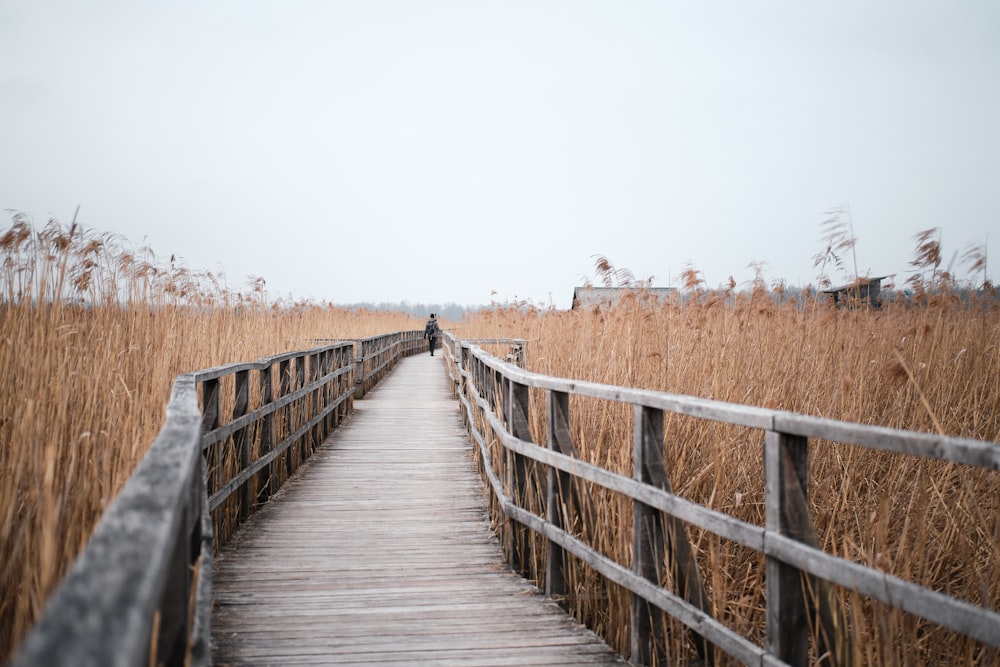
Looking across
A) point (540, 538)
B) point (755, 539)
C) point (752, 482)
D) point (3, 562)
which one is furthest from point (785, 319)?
point (3, 562)

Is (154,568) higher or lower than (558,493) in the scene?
higher

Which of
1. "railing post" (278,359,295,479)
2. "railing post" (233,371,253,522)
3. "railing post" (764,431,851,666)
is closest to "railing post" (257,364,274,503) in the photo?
"railing post" (233,371,253,522)

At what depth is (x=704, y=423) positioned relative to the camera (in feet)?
13.5

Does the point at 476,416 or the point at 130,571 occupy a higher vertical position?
the point at 130,571

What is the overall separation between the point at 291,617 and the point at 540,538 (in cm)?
152

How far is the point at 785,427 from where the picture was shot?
223 cm

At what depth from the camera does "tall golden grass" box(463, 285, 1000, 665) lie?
10.0 feet

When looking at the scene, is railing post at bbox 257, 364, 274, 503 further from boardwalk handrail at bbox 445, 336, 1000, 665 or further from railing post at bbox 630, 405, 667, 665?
railing post at bbox 630, 405, 667, 665

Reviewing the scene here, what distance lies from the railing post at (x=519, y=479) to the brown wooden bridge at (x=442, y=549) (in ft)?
0.05

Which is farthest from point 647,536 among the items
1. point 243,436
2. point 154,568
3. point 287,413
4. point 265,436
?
point 287,413

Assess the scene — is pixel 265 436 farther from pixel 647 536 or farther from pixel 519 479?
pixel 647 536

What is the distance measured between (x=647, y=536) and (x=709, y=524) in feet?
1.69

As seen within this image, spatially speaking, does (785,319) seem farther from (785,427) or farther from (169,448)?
(169,448)

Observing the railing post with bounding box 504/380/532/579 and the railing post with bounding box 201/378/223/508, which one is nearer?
the railing post with bounding box 504/380/532/579
